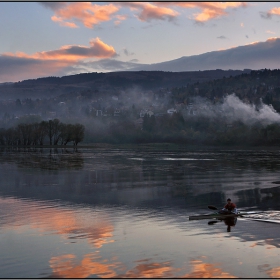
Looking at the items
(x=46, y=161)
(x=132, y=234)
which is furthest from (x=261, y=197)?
(x=46, y=161)

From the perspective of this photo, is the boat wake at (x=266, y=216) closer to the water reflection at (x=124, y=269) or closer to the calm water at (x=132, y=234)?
the calm water at (x=132, y=234)

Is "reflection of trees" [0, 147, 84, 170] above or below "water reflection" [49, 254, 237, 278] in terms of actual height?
above

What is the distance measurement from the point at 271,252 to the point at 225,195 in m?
28.5

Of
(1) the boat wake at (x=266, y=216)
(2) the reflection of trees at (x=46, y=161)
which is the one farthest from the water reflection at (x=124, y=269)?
(2) the reflection of trees at (x=46, y=161)

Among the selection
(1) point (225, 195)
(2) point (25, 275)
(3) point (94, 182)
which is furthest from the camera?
(3) point (94, 182)

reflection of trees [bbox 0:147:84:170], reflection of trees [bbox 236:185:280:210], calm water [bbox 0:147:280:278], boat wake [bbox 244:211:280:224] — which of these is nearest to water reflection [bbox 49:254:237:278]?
calm water [bbox 0:147:280:278]

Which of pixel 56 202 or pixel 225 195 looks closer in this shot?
pixel 56 202

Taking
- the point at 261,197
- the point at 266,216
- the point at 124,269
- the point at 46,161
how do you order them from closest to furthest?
the point at 124,269 → the point at 266,216 → the point at 261,197 → the point at 46,161

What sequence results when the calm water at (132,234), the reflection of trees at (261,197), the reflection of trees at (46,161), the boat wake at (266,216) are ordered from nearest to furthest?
the calm water at (132,234)
the boat wake at (266,216)
the reflection of trees at (261,197)
the reflection of trees at (46,161)

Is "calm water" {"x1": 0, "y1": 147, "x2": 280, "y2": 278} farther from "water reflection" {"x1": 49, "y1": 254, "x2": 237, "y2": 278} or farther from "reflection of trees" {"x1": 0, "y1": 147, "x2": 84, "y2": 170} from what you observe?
"reflection of trees" {"x1": 0, "y1": 147, "x2": 84, "y2": 170}

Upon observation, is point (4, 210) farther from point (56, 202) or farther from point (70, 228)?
point (70, 228)

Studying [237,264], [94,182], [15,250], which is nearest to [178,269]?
[237,264]

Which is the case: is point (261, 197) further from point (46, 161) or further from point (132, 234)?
point (46, 161)

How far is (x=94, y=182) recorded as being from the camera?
71750 mm
